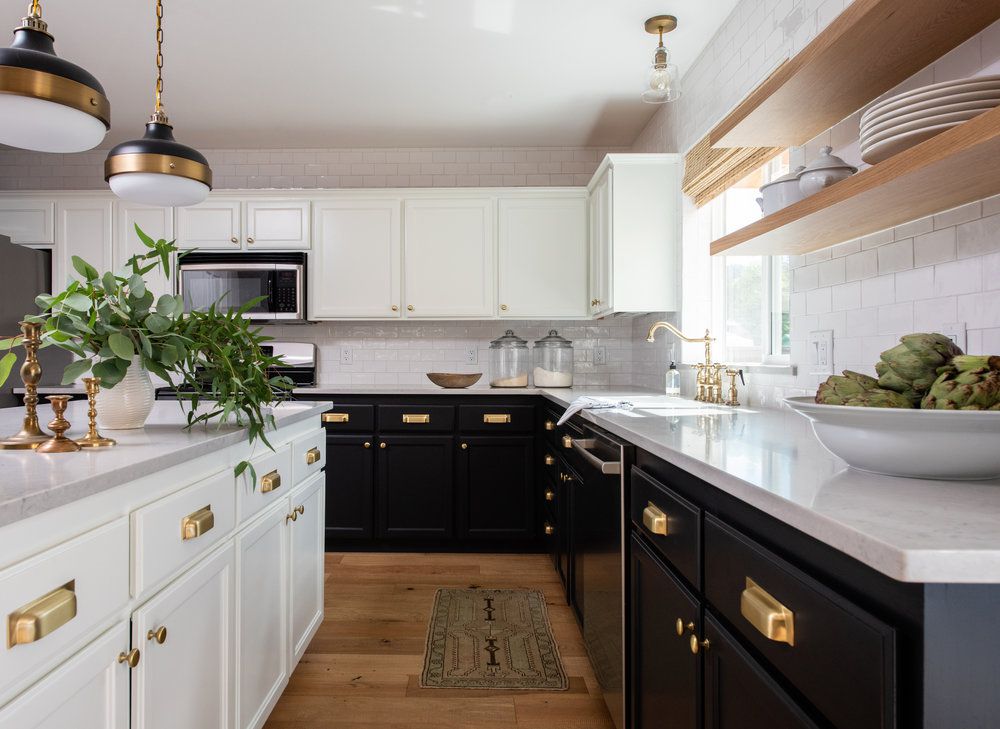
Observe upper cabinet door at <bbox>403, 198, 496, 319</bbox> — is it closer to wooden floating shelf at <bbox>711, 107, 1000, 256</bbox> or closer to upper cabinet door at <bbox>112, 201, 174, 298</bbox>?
upper cabinet door at <bbox>112, 201, 174, 298</bbox>

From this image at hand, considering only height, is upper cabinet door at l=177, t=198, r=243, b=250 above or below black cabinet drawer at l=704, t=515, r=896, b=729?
above

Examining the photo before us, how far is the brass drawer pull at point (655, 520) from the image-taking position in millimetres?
1289

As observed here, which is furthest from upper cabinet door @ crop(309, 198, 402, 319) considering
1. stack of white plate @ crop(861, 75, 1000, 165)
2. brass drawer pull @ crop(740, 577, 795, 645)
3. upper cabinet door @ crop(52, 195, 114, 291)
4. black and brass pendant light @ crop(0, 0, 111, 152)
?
brass drawer pull @ crop(740, 577, 795, 645)

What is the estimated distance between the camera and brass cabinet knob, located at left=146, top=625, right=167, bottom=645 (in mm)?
1099

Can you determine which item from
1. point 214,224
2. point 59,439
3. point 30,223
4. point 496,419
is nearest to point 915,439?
point 59,439

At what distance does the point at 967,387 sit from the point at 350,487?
3.15m

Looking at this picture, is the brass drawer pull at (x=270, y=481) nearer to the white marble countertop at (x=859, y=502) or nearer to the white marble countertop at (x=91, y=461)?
the white marble countertop at (x=91, y=461)

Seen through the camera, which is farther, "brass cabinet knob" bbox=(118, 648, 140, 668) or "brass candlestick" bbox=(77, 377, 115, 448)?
"brass candlestick" bbox=(77, 377, 115, 448)

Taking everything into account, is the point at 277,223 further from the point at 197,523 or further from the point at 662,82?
the point at 197,523

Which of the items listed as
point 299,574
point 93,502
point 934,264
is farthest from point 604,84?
point 93,502

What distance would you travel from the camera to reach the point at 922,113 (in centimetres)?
112

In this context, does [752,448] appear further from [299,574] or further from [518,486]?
[518,486]

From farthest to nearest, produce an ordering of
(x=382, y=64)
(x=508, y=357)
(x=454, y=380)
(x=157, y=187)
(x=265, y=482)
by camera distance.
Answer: (x=508, y=357), (x=454, y=380), (x=382, y=64), (x=157, y=187), (x=265, y=482)

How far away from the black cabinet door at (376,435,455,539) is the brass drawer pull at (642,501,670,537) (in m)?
2.20
